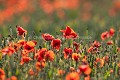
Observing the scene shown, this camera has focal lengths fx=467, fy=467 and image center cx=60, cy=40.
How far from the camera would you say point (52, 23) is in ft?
31.1

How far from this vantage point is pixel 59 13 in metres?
10.3

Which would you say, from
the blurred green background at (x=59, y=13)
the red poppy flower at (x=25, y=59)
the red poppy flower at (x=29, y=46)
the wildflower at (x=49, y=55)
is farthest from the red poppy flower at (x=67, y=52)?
the blurred green background at (x=59, y=13)

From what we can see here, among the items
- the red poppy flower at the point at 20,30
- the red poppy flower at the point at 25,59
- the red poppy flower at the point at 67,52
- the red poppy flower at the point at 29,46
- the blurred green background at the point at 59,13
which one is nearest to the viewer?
the red poppy flower at the point at 25,59

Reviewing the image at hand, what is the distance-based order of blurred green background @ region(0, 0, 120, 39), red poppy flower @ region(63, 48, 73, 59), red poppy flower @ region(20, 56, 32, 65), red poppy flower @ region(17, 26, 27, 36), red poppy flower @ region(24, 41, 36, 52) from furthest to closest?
1. blurred green background @ region(0, 0, 120, 39)
2. red poppy flower @ region(17, 26, 27, 36)
3. red poppy flower @ region(63, 48, 73, 59)
4. red poppy flower @ region(24, 41, 36, 52)
5. red poppy flower @ region(20, 56, 32, 65)

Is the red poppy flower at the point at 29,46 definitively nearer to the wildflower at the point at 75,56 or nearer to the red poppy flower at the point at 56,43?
the red poppy flower at the point at 56,43

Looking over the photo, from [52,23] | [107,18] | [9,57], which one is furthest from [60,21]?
[9,57]

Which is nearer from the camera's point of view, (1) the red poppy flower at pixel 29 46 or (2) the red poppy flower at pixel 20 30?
(1) the red poppy flower at pixel 29 46

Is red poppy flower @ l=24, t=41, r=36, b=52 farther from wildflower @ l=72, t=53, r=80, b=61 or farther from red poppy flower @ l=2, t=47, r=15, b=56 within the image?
wildflower @ l=72, t=53, r=80, b=61

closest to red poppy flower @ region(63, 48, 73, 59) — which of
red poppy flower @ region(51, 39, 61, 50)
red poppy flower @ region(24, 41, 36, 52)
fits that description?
red poppy flower @ region(51, 39, 61, 50)

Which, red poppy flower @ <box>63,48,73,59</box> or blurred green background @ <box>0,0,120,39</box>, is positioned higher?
blurred green background @ <box>0,0,120,39</box>

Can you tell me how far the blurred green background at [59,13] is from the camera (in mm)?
9195

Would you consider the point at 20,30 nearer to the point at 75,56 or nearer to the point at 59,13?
the point at 75,56

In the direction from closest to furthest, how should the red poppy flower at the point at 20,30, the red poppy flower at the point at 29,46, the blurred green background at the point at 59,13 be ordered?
1. the red poppy flower at the point at 29,46
2. the red poppy flower at the point at 20,30
3. the blurred green background at the point at 59,13

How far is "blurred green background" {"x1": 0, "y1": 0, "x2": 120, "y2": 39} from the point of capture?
920 centimetres
